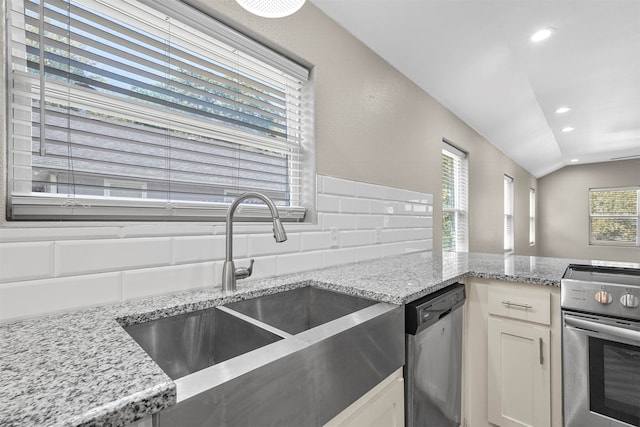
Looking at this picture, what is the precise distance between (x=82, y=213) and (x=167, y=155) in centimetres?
36

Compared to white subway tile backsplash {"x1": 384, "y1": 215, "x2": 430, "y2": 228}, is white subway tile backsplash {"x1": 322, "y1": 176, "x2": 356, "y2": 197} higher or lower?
white subway tile backsplash {"x1": 322, "y1": 176, "x2": 356, "y2": 197}

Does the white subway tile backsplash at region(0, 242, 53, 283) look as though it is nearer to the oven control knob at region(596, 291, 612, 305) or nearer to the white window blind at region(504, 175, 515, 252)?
the oven control knob at region(596, 291, 612, 305)

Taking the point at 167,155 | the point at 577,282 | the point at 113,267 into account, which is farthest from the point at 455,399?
the point at 167,155

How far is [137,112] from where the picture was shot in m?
1.11

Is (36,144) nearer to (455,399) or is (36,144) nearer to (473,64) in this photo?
(455,399)

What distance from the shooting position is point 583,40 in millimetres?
2172

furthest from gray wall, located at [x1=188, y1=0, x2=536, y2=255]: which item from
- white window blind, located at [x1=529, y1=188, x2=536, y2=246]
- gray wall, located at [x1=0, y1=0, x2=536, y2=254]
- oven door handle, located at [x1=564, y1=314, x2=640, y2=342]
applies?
white window blind, located at [x1=529, y1=188, x2=536, y2=246]

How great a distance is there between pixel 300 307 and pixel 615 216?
840 centimetres

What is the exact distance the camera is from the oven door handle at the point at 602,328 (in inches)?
48.6

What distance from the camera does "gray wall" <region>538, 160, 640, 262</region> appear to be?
21.5ft

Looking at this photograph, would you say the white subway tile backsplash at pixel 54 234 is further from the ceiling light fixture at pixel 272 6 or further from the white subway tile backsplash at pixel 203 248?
the ceiling light fixture at pixel 272 6

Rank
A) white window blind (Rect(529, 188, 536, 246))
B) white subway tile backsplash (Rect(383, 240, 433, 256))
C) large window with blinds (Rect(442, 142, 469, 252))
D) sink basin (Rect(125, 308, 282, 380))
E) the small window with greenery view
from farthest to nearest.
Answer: white window blind (Rect(529, 188, 536, 246))
the small window with greenery view
large window with blinds (Rect(442, 142, 469, 252))
white subway tile backsplash (Rect(383, 240, 433, 256))
sink basin (Rect(125, 308, 282, 380))

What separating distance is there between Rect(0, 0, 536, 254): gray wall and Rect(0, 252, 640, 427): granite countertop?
0.55 metres

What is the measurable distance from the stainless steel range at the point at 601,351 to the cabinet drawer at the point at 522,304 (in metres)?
0.08
